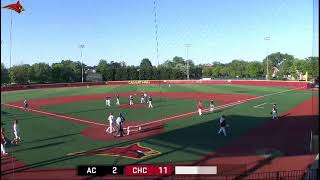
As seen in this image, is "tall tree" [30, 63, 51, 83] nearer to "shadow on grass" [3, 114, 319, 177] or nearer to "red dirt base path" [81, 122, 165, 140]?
"red dirt base path" [81, 122, 165, 140]

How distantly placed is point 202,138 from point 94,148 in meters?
5.81

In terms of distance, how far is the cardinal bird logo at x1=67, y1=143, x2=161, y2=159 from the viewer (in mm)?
16656

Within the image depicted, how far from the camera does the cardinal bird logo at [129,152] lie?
1666cm

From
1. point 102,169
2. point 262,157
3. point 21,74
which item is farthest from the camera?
point 21,74

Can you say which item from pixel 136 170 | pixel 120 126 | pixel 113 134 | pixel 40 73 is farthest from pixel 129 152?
pixel 40 73

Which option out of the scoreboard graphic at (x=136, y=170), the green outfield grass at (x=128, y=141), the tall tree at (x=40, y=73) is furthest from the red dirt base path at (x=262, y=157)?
the tall tree at (x=40, y=73)

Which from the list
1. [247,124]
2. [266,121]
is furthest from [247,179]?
[266,121]

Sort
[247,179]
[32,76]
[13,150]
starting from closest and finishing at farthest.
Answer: [247,179] → [13,150] → [32,76]

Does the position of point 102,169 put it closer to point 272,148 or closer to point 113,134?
point 272,148

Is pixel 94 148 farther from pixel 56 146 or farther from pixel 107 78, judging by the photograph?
pixel 107 78

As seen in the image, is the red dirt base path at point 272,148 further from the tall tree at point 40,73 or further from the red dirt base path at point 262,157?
the tall tree at point 40,73

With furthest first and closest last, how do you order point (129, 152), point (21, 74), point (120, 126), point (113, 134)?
1. point (21, 74)
2. point (113, 134)
3. point (120, 126)
4. point (129, 152)

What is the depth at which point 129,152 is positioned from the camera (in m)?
17.2

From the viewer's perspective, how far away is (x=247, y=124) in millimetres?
25734
